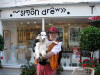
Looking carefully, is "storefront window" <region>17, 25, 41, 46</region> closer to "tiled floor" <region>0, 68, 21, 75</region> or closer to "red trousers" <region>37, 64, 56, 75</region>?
"tiled floor" <region>0, 68, 21, 75</region>

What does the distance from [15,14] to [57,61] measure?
211 inches

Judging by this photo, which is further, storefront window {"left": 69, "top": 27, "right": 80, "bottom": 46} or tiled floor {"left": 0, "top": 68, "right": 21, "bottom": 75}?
storefront window {"left": 69, "top": 27, "right": 80, "bottom": 46}

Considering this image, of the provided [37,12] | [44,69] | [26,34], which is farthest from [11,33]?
[44,69]

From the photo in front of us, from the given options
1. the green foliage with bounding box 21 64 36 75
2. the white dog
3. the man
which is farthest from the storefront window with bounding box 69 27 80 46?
the white dog

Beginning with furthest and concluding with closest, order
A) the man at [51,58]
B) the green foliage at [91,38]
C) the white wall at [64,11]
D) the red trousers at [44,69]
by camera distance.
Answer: the white wall at [64,11] < the green foliage at [91,38] < the red trousers at [44,69] < the man at [51,58]

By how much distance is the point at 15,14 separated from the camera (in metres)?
8.66

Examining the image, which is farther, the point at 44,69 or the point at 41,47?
the point at 44,69

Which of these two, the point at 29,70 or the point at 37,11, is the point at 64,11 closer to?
the point at 37,11

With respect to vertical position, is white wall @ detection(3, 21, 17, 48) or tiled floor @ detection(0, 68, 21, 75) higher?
white wall @ detection(3, 21, 17, 48)

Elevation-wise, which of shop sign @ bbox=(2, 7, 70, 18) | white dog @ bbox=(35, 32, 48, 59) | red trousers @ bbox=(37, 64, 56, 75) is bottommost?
red trousers @ bbox=(37, 64, 56, 75)

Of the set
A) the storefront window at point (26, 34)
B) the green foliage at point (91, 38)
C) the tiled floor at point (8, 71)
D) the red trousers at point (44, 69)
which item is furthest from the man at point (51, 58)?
the storefront window at point (26, 34)

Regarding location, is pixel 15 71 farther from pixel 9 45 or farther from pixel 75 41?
pixel 75 41

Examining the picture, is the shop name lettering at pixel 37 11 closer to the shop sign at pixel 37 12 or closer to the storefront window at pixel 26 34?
the shop sign at pixel 37 12

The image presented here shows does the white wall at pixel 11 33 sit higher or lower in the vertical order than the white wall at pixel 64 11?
lower
